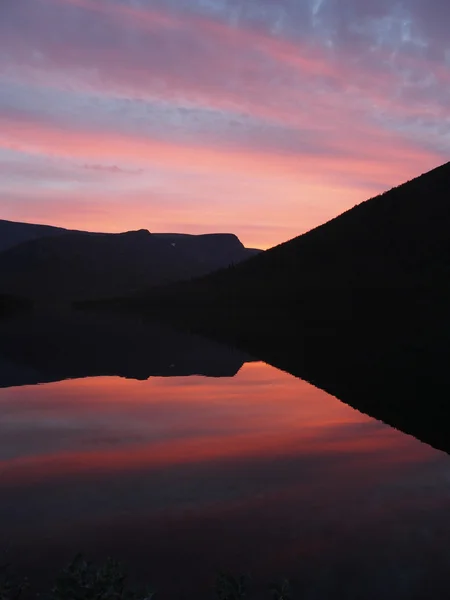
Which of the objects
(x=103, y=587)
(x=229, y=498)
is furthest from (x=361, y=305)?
(x=103, y=587)

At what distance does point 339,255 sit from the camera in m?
136

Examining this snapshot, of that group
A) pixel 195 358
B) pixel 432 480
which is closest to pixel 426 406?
pixel 432 480

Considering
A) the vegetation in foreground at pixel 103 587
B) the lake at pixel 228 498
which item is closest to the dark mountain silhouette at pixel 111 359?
the lake at pixel 228 498

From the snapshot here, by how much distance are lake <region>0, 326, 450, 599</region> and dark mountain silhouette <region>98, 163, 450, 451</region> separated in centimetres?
280

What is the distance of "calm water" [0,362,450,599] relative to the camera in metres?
9.05

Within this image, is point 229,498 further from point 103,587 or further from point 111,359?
point 111,359

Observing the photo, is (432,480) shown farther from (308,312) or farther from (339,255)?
(339,255)

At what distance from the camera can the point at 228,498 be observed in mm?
11906

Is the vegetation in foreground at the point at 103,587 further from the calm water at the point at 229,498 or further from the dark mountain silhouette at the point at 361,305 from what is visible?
the dark mountain silhouette at the point at 361,305

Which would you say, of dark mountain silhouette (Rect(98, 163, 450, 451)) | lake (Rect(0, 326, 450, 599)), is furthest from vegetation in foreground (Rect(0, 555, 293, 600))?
dark mountain silhouette (Rect(98, 163, 450, 451))

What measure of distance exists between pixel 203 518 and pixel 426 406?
1255cm

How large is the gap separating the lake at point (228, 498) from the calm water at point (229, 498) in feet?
0.10

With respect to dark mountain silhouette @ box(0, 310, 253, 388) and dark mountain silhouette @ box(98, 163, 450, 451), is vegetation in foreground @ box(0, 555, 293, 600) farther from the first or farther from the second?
dark mountain silhouette @ box(0, 310, 253, 388)

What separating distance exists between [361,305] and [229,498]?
95.8 meters
